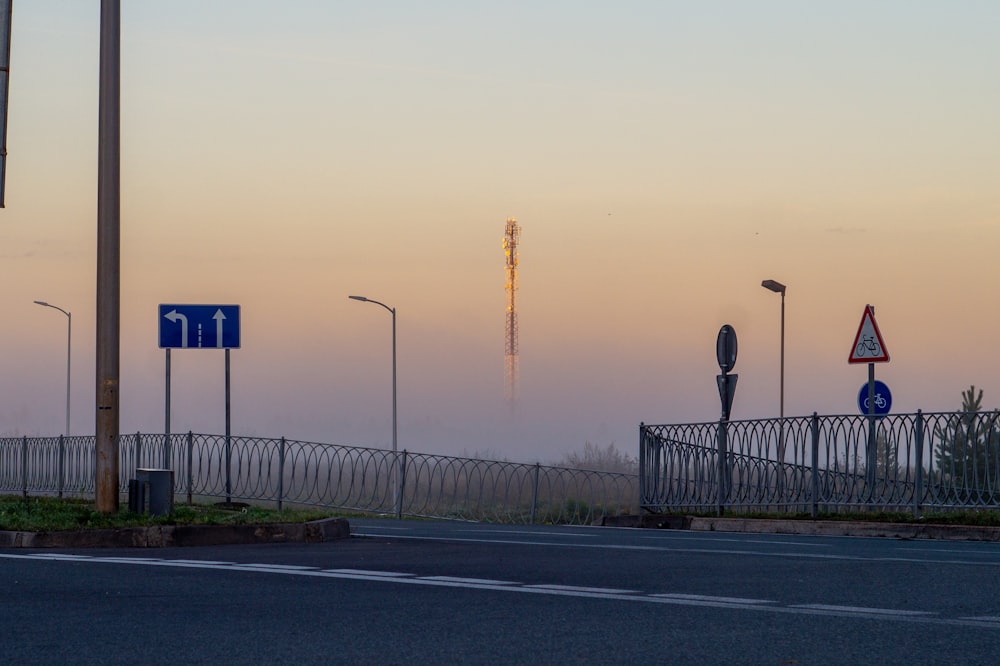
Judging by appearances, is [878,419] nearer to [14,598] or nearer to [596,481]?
[596,481]

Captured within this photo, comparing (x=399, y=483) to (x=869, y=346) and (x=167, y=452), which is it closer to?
(x=167, y=452)

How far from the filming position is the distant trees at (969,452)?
18.3 metres

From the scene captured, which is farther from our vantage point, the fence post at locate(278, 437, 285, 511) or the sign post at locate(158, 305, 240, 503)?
the fence post at locate(278, 437, 285, 511)

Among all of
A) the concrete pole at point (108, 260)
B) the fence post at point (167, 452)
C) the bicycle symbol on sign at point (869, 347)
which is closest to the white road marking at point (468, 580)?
the concrete pole at point (108, 260)

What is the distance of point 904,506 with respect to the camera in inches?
747

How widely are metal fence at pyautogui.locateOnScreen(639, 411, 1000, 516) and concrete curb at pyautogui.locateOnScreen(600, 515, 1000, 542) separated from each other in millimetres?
587

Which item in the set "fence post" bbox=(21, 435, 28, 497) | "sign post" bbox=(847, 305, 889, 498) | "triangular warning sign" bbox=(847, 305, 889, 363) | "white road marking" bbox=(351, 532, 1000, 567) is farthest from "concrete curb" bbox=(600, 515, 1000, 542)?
"fence post" bbox=(21, 435, 28, 497)

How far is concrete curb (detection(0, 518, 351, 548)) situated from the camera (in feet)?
48.5

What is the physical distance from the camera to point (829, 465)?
2011 cm

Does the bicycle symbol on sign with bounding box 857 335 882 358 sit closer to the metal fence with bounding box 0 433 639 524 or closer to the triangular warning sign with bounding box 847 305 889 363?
the triangular warning sign with bounding box 847 305 889 363

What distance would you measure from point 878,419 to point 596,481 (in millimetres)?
9165

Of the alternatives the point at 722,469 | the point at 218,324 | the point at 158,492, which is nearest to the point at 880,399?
the point at 722,469

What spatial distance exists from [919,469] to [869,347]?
252 centimetres

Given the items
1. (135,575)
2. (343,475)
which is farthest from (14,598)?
(343,475)
